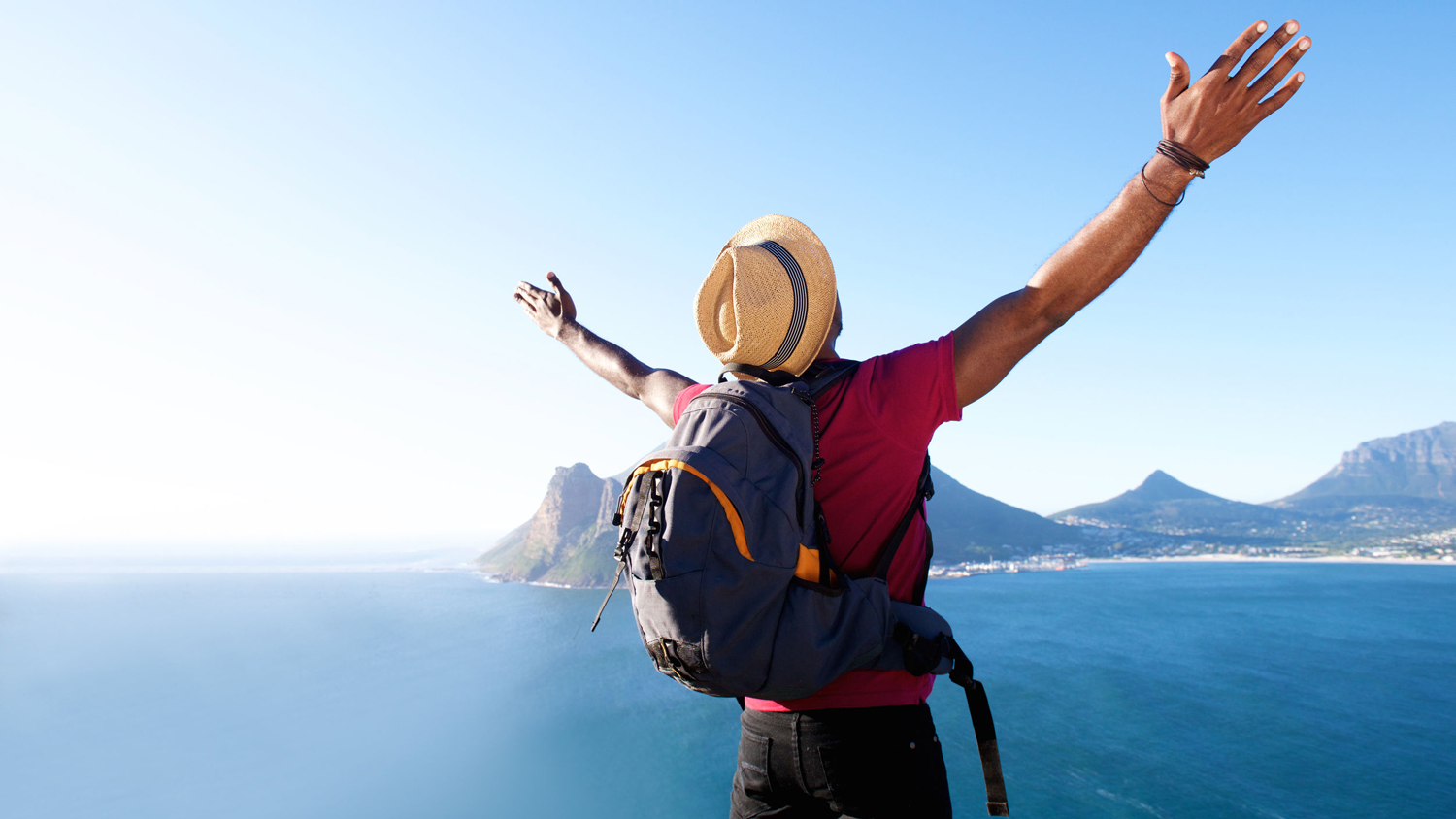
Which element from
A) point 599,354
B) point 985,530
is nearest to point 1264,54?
point 599,354

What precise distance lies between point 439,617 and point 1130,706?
7920 centimetres

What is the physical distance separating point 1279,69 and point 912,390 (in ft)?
2.75

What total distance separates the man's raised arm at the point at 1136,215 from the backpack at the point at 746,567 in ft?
1.23

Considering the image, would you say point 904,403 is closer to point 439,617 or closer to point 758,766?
point 758,766

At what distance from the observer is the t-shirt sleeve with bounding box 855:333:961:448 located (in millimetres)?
1280

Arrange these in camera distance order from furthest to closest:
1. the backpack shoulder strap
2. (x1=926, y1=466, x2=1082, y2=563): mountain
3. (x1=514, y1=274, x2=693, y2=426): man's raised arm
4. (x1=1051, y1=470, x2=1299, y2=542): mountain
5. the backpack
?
(x1=1051, y1=470, x2=1299, y2=542): mountain < (x1=926, y1=466, x2=1082, y2=563): mountain < (x1=514, y1=274, x2=693, y2=426): man's raised arm < the backpack shoulder strap < the backpack

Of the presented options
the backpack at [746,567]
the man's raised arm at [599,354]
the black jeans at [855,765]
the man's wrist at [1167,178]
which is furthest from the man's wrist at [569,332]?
the man's wrist at [1167,178]

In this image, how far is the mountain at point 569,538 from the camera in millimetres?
111875

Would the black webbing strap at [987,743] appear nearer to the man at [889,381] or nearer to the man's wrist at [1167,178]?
the man at [889,381]

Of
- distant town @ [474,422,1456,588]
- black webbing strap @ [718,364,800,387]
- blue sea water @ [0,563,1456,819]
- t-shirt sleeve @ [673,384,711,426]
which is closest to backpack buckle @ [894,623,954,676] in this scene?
black webbing strap @ [718,364,800,387]

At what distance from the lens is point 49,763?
5194 cm

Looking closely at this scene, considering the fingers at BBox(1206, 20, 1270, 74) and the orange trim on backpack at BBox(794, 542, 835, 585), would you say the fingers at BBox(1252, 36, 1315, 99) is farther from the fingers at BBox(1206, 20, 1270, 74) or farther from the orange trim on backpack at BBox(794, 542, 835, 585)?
the orange trim on backpack at BBox(794, 542, 835, 585)

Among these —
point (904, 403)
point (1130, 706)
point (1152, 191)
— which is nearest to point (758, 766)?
point (904, 403)

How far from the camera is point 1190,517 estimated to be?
16925 cm
